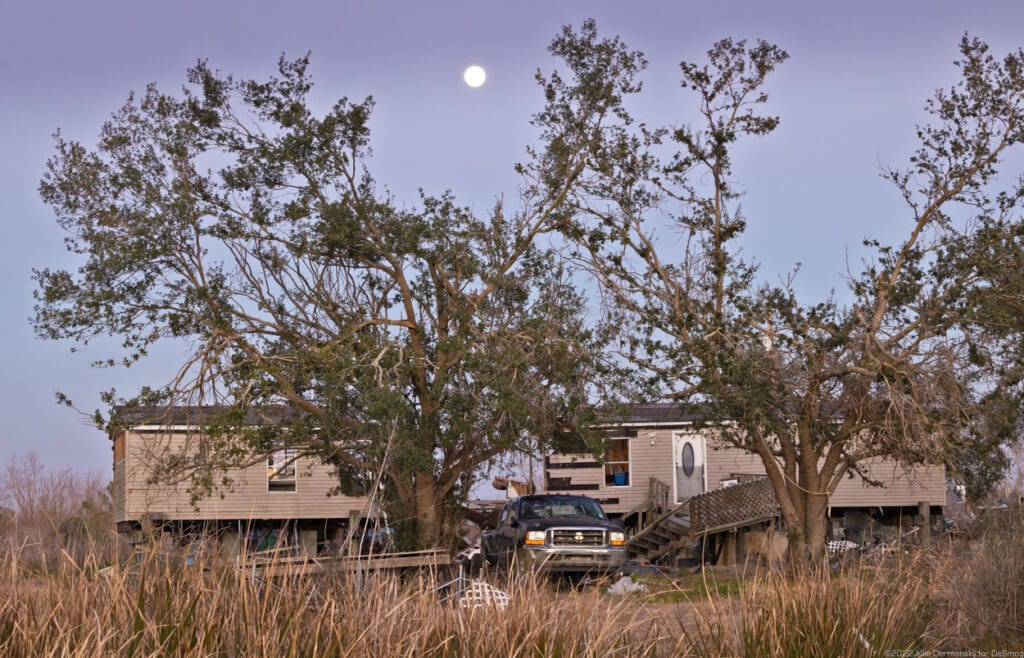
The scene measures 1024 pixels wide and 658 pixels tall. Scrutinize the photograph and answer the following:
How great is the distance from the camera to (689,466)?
32.9 meters

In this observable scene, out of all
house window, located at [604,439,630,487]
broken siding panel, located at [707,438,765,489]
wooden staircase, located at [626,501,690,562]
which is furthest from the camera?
house window, located at [604,439,630,487]

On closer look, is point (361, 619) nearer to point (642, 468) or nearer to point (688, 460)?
point (642, 468)

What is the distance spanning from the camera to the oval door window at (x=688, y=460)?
3281 centimetres

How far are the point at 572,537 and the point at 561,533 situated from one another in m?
0.20

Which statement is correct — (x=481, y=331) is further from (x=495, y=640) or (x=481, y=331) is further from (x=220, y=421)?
(x=495, y=640)

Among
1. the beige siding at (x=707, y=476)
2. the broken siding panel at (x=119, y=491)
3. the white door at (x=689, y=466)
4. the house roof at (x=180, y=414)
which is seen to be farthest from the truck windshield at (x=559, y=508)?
the broken siding panel at (x=119, y=491)

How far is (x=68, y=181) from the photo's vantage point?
2055cm

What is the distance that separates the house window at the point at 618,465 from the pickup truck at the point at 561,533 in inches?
472

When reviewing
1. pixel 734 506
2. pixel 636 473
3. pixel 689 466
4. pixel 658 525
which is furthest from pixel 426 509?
pixel 689 466

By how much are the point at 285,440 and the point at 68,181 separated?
6.25m

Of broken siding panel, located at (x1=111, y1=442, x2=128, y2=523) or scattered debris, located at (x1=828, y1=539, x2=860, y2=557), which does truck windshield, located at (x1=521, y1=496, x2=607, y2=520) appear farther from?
broken siding panel, located at (x1=111, y1=442, x2=128, y2=523)

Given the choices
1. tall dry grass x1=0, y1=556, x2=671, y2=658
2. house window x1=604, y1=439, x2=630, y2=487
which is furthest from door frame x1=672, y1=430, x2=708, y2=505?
tall dry grass x1=0, y1=556, x2=671, y2=658

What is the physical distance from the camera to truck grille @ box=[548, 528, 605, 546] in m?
19.3

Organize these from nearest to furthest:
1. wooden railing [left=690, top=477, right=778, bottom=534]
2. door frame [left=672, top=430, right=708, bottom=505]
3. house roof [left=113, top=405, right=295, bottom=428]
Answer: house roof [left=113, top=405, right=295, bottom=428] < wooden railing [left=690, top=477, right=778, bottom=534] < door frame [left=672, top=430, right=708, bottom=505]
